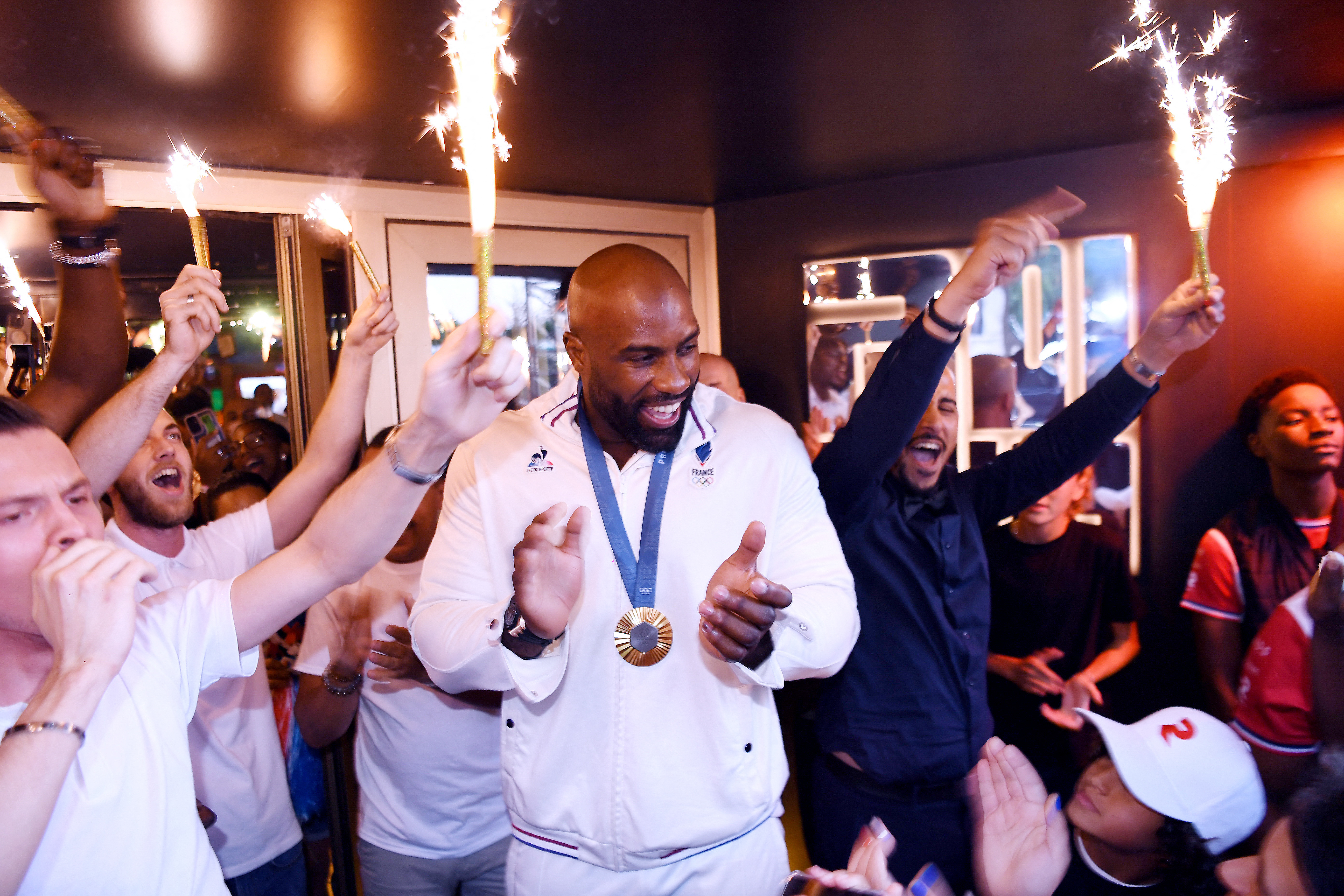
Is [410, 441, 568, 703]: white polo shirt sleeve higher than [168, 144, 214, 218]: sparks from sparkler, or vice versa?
[168, 144, 214, 218]: sparks from sparkler

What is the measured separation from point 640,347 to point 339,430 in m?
0.86

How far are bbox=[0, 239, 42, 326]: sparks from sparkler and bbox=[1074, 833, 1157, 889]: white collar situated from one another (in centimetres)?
361

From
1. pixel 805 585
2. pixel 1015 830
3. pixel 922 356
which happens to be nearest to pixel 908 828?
pixel 1015 830

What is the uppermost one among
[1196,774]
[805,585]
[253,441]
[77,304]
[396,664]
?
[77,304]

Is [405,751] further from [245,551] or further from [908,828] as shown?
[908,828]

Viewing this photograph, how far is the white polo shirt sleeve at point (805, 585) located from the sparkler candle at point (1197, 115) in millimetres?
1137

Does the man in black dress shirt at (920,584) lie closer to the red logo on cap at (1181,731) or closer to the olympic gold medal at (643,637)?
the red logo on cap at (1181,731)

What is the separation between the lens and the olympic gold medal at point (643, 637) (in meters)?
1.76

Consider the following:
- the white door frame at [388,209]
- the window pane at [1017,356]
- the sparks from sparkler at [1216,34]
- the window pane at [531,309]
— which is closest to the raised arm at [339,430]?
the white door frame at [388,209]

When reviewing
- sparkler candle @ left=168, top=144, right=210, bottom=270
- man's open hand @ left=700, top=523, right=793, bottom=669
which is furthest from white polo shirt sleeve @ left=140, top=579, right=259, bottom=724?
sparkler candle @ left=168, top=144, right=210, bottom=270

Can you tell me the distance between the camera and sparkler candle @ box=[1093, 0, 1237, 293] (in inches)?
80.7

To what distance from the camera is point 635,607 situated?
5.89ft

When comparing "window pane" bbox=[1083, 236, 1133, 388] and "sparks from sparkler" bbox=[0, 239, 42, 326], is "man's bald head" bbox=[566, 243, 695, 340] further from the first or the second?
"window pane" bbox=[1083, 236, 1133, 388]

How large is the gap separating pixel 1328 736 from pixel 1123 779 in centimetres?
97
